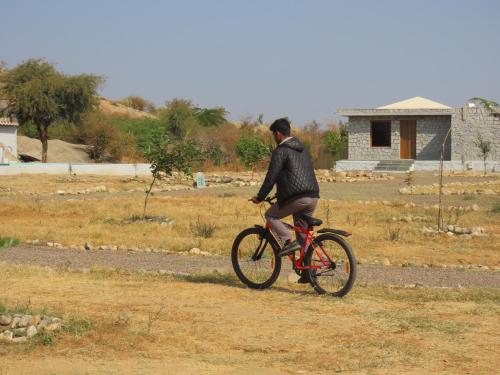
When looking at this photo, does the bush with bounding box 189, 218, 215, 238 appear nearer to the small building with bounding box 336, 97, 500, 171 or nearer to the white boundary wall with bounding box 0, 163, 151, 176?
the white boundary wall with bounding box 0, 163, 151, 176

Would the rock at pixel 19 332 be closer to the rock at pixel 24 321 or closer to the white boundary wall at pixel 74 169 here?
the rock at pixel 24 321

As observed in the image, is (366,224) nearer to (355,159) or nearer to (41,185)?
(41,185)

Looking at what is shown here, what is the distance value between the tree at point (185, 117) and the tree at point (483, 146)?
2964 centimetres

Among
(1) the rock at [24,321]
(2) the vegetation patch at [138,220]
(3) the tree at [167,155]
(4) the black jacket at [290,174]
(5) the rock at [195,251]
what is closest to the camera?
(1) the rock at [24,321]

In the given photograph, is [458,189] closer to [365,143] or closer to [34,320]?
[365,143]

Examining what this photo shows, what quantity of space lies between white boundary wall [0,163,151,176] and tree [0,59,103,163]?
9381mm

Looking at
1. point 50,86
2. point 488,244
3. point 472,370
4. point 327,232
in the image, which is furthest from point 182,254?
point 50,86

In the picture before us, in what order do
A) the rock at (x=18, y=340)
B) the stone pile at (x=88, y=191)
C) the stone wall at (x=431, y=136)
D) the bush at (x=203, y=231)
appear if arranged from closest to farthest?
the rock at (x=18, y=340), the bush at (x=203, y=231), the stone pile at (x=88, y=191), the stone wall at (x=431, y=136)

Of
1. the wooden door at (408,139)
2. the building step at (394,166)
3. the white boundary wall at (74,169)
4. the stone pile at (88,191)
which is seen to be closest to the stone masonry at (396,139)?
the wooden door at (408,139)

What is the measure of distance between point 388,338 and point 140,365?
7.42ft

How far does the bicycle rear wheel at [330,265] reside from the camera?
995cm

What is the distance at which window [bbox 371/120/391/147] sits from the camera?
53.8m

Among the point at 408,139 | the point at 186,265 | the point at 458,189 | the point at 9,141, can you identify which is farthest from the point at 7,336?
the point at 408,139

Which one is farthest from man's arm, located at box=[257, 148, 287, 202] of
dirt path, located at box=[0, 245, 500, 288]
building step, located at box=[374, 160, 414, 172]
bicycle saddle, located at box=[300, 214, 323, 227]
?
building step, located at box=[374, 160, 414, 172]
